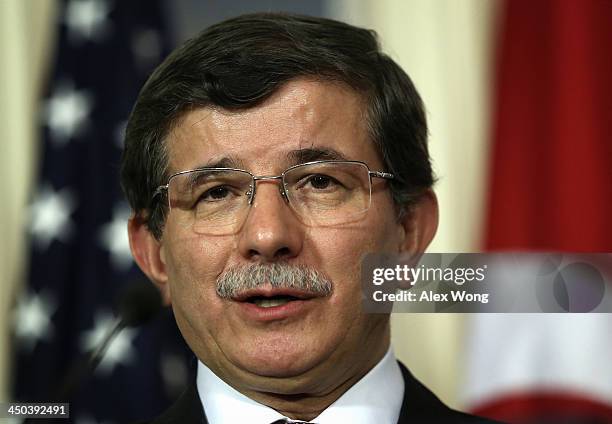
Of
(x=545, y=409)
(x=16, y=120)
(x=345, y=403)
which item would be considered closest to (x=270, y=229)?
(x=345, y=403)

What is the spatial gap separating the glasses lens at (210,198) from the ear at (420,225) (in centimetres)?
32

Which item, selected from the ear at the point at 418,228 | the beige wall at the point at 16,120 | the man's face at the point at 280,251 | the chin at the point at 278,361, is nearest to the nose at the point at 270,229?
the man's face at the point at 280,251

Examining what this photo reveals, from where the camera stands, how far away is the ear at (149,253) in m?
1.57

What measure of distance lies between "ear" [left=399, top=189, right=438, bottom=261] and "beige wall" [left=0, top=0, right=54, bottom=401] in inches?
40.6

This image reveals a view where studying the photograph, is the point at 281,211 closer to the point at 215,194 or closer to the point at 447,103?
the point at 215,194

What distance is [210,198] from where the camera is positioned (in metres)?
1.43

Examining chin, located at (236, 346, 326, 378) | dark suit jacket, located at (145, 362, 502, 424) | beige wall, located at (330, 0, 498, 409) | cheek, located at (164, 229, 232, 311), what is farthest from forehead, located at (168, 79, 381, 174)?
beige wall, located at (330, 0, 498, 409)

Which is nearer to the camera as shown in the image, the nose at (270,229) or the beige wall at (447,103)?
the nose at (270,229)

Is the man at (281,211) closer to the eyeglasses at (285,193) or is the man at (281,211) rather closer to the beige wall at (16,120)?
the eyeglasses at (285,193)

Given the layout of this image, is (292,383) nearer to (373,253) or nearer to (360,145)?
(373,253)

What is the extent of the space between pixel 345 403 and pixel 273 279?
0.90 feet

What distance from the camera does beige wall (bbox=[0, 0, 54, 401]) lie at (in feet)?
6.96

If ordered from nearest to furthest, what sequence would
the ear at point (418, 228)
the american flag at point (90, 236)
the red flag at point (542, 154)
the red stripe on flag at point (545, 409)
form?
the ear at point (418, 228) < the red stripe on flag at point (545, 409) < the red flag at point (542, 154) < the american flag at point (90, 236)

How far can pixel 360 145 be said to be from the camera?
1466 millimetres
